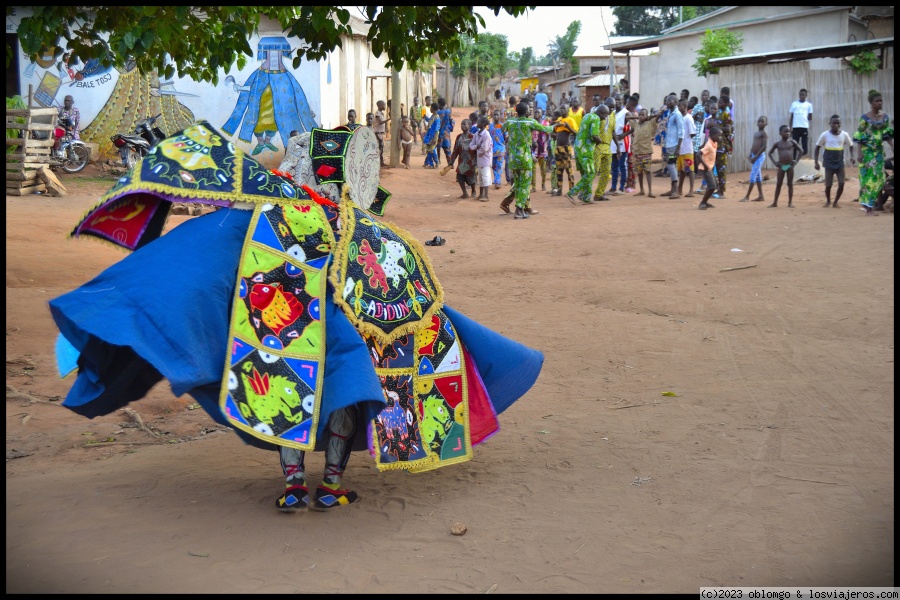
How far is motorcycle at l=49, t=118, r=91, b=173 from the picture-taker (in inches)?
759

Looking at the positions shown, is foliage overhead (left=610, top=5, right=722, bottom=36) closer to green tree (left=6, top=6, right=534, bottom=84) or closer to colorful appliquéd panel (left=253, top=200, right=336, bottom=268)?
green tree (left=6, top=6, right=534, bottom=84)

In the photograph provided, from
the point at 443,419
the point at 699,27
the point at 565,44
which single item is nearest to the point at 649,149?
the point at 699,27

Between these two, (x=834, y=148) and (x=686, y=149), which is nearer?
(x=834, y=148)

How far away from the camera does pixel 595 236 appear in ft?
44.5

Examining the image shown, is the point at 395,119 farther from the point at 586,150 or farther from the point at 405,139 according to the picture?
the point at 586,150

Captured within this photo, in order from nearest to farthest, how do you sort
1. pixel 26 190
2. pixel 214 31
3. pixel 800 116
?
pixel 214 31
pixel 26 190
pixel 800 116

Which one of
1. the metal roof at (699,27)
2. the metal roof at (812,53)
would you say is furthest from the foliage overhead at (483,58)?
the metal roof at (812,53)

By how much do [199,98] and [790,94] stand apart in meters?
14.3

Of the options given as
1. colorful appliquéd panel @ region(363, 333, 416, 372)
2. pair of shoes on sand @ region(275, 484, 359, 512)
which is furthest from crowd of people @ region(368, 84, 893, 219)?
pair of shoes on sand @ region(275, 484, 359, 512)

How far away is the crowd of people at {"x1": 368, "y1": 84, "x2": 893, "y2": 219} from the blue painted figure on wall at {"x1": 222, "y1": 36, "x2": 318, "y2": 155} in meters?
3.86

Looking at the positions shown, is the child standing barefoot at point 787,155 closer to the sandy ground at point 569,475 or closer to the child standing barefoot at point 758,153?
the child standing barefoot at point 758,153

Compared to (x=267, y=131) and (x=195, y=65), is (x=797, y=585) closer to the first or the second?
(x=195, y=65)

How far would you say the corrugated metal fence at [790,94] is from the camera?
20781 millimetres

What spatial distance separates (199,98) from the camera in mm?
21000
